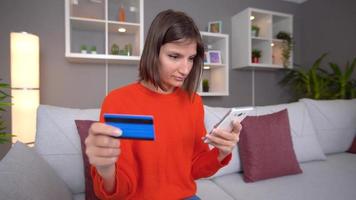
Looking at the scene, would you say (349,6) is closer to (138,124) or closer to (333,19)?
(333,19)

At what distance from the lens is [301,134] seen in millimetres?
1578

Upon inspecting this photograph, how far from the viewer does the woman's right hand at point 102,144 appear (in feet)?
1.28

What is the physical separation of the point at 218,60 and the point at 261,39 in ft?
1.99

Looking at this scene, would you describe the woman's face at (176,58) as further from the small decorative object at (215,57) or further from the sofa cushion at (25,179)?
the small decorative object at (215,57)

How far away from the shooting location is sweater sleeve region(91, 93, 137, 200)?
0.55 metres

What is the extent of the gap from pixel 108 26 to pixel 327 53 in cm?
262

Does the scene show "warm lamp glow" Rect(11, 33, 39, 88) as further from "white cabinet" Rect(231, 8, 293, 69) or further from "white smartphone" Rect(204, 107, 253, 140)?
"white cabinet" Rect(231, 8, 293, 69)

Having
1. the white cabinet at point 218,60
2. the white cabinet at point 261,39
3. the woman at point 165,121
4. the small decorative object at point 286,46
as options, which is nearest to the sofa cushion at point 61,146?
the woman at point 165,121

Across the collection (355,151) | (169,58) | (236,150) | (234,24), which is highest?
(234,24)

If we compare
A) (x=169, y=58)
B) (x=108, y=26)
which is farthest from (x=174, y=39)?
(x=108, y=26)

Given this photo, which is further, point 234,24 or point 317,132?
point 234,24

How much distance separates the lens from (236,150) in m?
1.39

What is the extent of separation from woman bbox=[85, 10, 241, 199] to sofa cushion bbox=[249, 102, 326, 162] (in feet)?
2.79

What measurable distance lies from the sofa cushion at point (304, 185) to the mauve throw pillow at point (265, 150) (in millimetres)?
52
